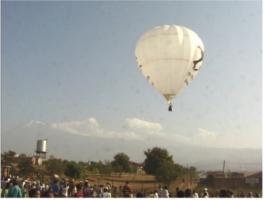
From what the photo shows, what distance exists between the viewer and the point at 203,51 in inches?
640

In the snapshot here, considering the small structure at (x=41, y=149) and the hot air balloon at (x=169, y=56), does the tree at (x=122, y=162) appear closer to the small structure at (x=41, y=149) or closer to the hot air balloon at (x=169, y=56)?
the small structure at (x=41, y=149)

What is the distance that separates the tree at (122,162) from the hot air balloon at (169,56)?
3499 centimetres

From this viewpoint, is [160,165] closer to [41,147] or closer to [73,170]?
[73,170]

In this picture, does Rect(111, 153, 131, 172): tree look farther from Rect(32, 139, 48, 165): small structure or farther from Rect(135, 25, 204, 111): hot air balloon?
Rect(135, 25, 204, 111): hot air balloon

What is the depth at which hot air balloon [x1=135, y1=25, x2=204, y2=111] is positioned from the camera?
15.3 meters

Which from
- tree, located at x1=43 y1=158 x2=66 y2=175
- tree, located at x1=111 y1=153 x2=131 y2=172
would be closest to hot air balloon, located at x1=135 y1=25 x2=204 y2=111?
tree, located at x1=43 y1=158 x2=66 y2=175

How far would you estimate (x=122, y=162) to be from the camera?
170ft

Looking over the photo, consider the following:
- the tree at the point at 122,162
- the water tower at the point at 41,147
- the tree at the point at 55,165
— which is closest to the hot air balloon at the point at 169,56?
the water tower at the point at 41,147

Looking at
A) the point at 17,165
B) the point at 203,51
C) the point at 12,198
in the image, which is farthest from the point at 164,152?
the point at 12,198

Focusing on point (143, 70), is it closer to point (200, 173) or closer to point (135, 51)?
point (135, 51)

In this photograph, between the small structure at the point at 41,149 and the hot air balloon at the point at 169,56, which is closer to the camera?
the hot air balloon at the point at 169,56

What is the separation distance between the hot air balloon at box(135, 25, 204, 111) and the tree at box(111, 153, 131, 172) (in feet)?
115

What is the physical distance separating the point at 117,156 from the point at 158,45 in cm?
3760

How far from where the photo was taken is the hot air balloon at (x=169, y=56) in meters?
15.3
